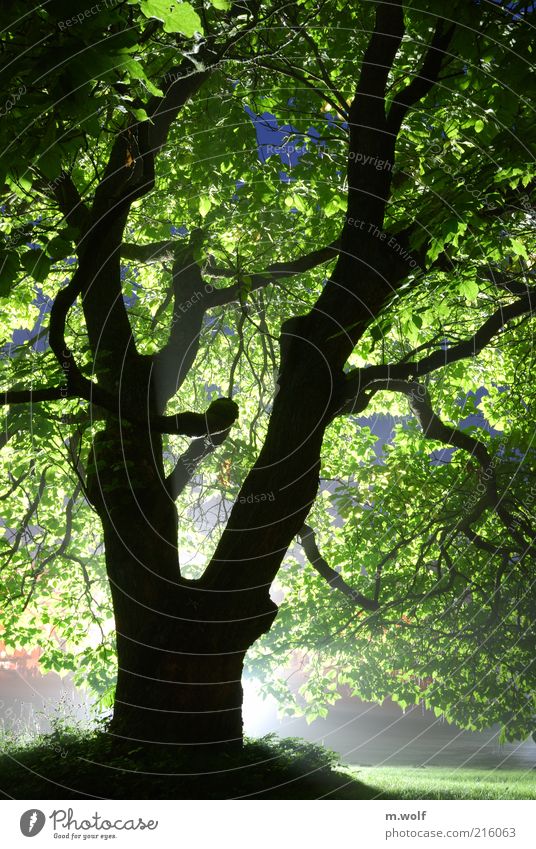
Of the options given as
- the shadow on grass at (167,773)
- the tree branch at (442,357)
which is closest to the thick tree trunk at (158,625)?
the shadow on grass at (167,773)

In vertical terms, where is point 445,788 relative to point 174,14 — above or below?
below

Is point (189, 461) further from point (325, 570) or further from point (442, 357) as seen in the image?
point (325, 570)

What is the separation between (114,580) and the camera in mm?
6777

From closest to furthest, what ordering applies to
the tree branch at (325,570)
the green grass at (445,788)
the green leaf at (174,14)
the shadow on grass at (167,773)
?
the green leaf at (174,14), the shadow on grass at (167,773), the green grass at (445,788), the tree branch at (325,570)

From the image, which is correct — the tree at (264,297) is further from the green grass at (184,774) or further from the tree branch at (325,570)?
the green grass at (184,774)

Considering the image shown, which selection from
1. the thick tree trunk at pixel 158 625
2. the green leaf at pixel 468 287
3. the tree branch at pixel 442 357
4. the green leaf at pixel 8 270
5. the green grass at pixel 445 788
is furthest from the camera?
the tree branch at pixel 442 357

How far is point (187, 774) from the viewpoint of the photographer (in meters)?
5.61

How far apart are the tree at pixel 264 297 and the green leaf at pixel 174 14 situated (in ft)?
0.04

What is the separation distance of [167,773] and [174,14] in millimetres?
4925

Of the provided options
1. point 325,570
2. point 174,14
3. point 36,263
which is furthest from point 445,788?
point 174,14

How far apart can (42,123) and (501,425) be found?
10774mm

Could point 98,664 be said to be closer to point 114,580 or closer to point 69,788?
point 114,580

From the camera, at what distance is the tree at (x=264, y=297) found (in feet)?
16.8
